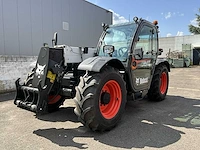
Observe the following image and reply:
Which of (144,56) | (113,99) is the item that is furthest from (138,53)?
(113,99)

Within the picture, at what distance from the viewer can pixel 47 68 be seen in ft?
12.1

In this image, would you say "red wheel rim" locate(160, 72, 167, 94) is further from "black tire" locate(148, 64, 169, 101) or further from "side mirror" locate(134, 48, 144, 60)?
"side mirror" locate(134, 48, 144, 60)

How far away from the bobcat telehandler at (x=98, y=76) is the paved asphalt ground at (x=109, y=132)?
298mm

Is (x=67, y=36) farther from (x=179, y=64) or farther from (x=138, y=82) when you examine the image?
(x=179, y=64)

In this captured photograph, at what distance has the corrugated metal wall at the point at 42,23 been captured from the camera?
26.1 ft

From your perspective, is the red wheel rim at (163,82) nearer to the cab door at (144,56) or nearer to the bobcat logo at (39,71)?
the cab door at (144,56)

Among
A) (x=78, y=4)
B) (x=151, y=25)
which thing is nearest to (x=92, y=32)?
(x=78, y=4)

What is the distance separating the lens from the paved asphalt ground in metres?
2.88

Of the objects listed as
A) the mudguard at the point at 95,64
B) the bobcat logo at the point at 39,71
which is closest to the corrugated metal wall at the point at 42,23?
the bobcat logo at the point at 39,71

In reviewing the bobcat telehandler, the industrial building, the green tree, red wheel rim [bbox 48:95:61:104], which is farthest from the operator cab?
the green tree

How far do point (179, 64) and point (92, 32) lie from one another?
41.3 ft

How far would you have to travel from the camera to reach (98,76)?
321 centimetres

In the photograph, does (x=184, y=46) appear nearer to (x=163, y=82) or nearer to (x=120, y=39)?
(x=163, y=82)

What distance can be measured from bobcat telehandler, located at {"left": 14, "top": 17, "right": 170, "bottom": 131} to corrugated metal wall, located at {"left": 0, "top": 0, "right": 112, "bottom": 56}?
491 centimetres
